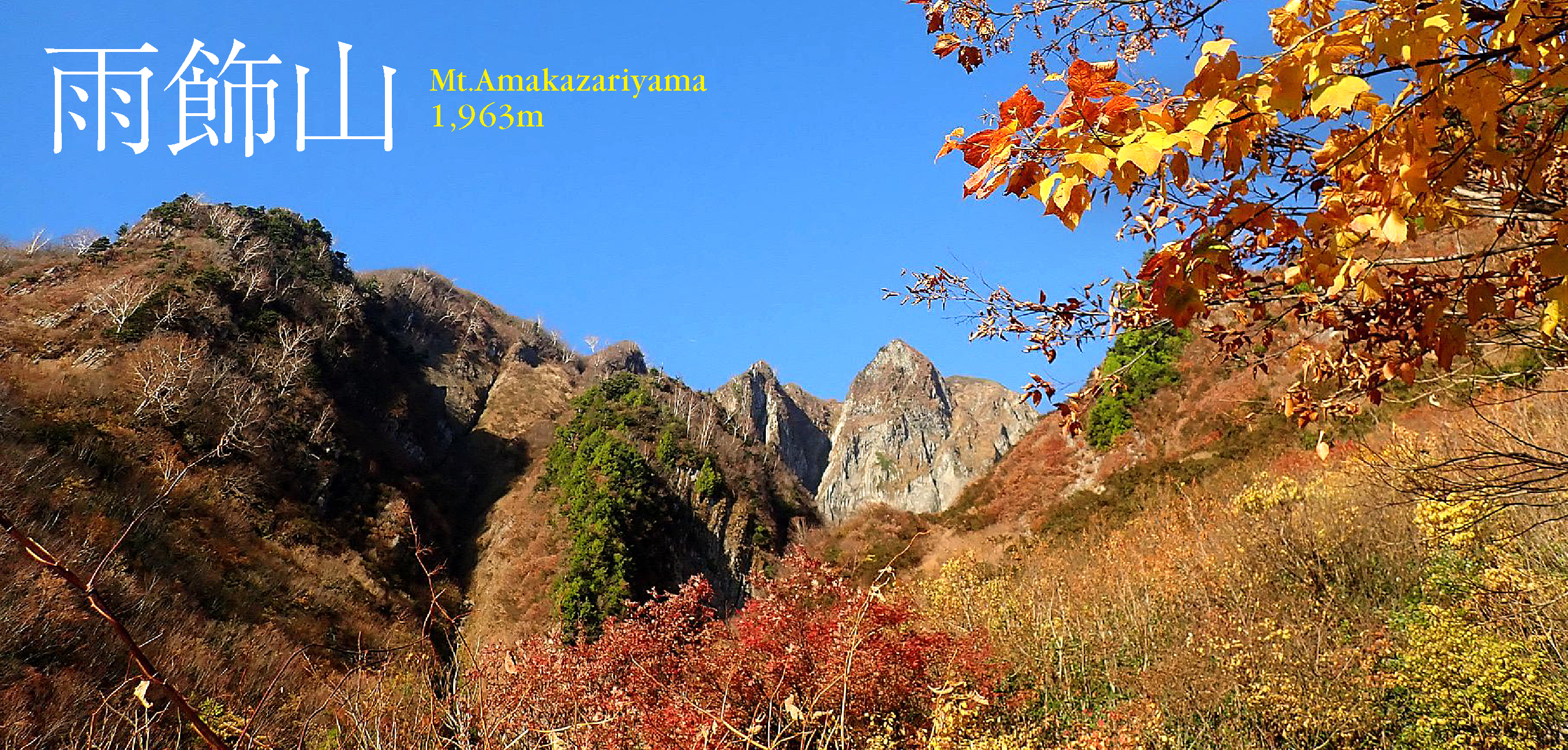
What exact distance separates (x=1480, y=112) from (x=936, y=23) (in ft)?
5.54

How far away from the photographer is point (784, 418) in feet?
287

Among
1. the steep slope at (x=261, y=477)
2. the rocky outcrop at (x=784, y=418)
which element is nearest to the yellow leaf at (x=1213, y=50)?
the steep slope at (x=261, y=477)

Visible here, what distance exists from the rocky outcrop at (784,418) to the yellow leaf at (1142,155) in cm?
7121

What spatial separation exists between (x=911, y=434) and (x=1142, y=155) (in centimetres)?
9193

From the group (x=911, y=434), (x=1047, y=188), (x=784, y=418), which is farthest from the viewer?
(x=911, y=434)

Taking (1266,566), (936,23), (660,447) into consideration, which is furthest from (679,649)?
(660,447)

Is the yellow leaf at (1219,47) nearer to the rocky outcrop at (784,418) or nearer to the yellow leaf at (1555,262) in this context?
the yellow leaf at (1555,262)

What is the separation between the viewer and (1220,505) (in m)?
11.6

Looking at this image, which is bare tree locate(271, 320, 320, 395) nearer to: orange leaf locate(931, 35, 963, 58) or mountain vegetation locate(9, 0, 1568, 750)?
mountain vegetation locate(9, 0, 1568, 750)

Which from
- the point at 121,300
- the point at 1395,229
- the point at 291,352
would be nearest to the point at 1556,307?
the point at 1395,229

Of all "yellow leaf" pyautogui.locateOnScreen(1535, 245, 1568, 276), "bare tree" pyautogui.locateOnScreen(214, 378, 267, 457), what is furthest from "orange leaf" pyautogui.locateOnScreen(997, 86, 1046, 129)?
"bare tree" pyautogui.locateOnScreen(214, 378, 267, 457)

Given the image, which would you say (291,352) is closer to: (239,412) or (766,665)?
(239,412)

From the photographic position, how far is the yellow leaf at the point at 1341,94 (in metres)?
1.14

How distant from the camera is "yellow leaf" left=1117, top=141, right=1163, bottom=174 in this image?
3.56 feet
